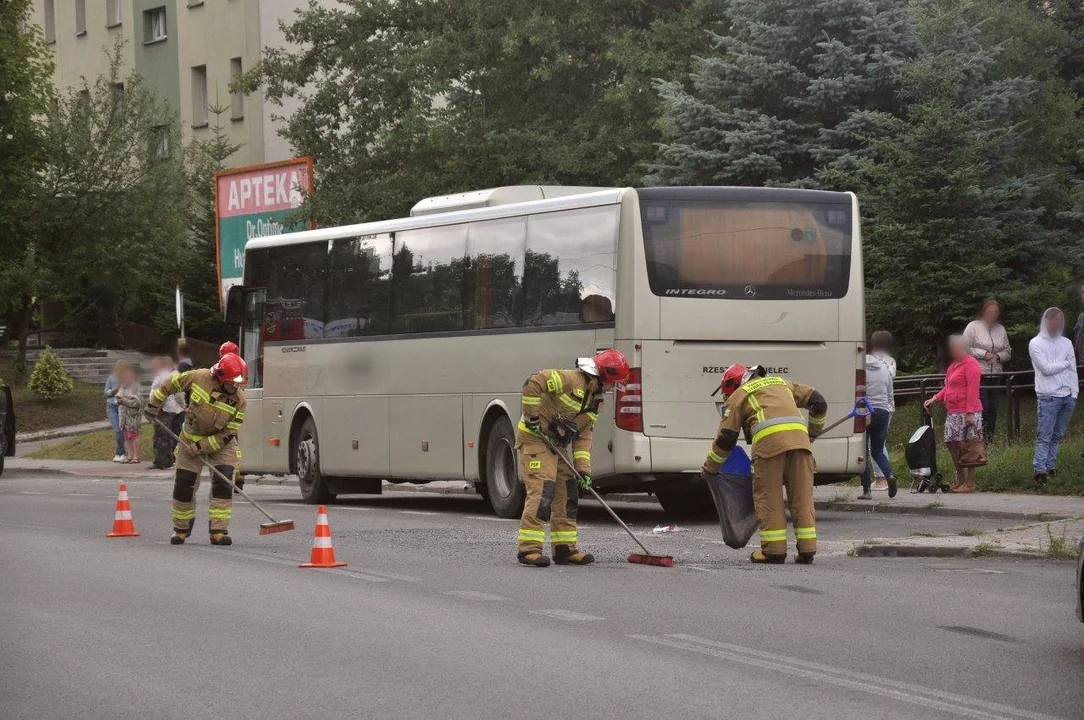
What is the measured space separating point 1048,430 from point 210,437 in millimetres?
8592

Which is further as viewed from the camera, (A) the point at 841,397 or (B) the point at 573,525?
(A) the point at 841,397

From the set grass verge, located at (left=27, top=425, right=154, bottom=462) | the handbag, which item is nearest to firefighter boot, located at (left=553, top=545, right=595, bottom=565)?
the handbag

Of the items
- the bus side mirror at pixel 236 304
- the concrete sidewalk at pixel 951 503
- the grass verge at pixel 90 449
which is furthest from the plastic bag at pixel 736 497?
the grass verge at pixel 90 449

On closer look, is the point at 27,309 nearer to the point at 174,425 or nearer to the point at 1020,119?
the point at 174,425

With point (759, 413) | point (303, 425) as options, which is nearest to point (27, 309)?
point (303, 425)

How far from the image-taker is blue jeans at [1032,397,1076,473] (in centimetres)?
1909

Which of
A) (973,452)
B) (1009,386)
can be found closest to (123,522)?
(973,452)

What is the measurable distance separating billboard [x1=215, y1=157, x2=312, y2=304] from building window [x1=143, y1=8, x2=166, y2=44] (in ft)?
89.1

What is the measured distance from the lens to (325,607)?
11406mm

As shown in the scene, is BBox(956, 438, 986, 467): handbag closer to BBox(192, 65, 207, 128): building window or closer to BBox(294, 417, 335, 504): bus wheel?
BBox(294, 417, 335, 504): bus wheel

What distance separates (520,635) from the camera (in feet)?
33.0

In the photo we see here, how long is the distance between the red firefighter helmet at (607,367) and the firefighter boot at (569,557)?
131 centimetres

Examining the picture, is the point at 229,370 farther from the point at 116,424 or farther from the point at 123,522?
the point at 116,424

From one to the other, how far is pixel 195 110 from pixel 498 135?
90.3ft
